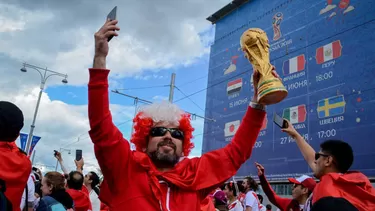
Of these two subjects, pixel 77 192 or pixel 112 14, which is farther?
pixel 77 192

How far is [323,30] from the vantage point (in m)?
12.8

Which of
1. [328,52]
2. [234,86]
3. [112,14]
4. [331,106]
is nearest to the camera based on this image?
[112,14]

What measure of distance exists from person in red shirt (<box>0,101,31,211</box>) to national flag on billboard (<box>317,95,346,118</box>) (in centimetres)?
1092

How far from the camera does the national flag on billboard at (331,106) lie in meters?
11.5

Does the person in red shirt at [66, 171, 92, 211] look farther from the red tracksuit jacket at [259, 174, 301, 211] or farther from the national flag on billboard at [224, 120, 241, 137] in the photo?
the national flag on billboard at [224, 120, 241, 137]

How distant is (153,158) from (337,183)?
1.31m

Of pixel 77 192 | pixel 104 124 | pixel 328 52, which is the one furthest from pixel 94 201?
pixel 328 52

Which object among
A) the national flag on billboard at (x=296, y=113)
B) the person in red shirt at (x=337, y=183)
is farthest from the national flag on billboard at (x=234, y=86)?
the person in red shirt at (x=337, y=183)

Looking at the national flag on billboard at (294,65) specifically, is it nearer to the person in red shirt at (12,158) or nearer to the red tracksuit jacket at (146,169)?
the red tracksuit jacket at (146,169)

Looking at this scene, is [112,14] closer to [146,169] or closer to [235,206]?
[146,169]

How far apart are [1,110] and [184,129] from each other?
4.22 feet

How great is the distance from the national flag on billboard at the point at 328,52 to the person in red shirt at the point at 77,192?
33.6 ft

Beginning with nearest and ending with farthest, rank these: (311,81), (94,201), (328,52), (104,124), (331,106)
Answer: (104,124), (94,201), (331,106), (328,52), (311,81)

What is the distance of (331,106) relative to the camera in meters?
11.8
